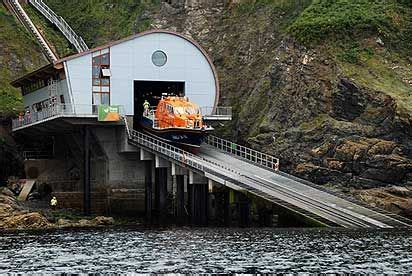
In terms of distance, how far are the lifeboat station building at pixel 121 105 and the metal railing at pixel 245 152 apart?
246 cm

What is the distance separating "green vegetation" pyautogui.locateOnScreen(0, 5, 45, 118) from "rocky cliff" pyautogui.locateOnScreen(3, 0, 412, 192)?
15.0 meters

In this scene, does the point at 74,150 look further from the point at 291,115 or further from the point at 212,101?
the point at 291,115

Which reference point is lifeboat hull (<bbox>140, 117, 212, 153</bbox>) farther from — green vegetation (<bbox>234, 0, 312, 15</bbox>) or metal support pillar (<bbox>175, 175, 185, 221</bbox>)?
green vegetation (<bbox>234, 0, 312, 15</bbox>)

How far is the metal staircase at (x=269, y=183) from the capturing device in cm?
5747

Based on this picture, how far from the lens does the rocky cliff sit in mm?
68562

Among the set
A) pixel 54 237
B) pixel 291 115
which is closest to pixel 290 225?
pixel 54 237

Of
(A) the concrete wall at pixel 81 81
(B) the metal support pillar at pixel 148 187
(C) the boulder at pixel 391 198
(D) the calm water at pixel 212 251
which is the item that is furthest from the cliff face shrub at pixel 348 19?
(D) the calm water at pixel 212 251

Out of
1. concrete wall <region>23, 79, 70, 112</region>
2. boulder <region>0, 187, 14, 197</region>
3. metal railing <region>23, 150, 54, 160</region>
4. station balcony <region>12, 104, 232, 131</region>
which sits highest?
concrete wall <region>23, 79, 70, 112</region>

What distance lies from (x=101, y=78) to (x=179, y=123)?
25.1ft

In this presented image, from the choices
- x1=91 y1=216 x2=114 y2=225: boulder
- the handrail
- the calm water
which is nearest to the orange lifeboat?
x1=91 y1=216 x2=114 y2=225: boulder

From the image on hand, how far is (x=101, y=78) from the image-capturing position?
7631 centimetres

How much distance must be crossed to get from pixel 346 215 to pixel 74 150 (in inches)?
1325

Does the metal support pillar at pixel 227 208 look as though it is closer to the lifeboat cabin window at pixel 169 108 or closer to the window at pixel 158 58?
the lifeboat cabin window at pixel 169 108

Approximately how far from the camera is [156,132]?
74.9 metres
